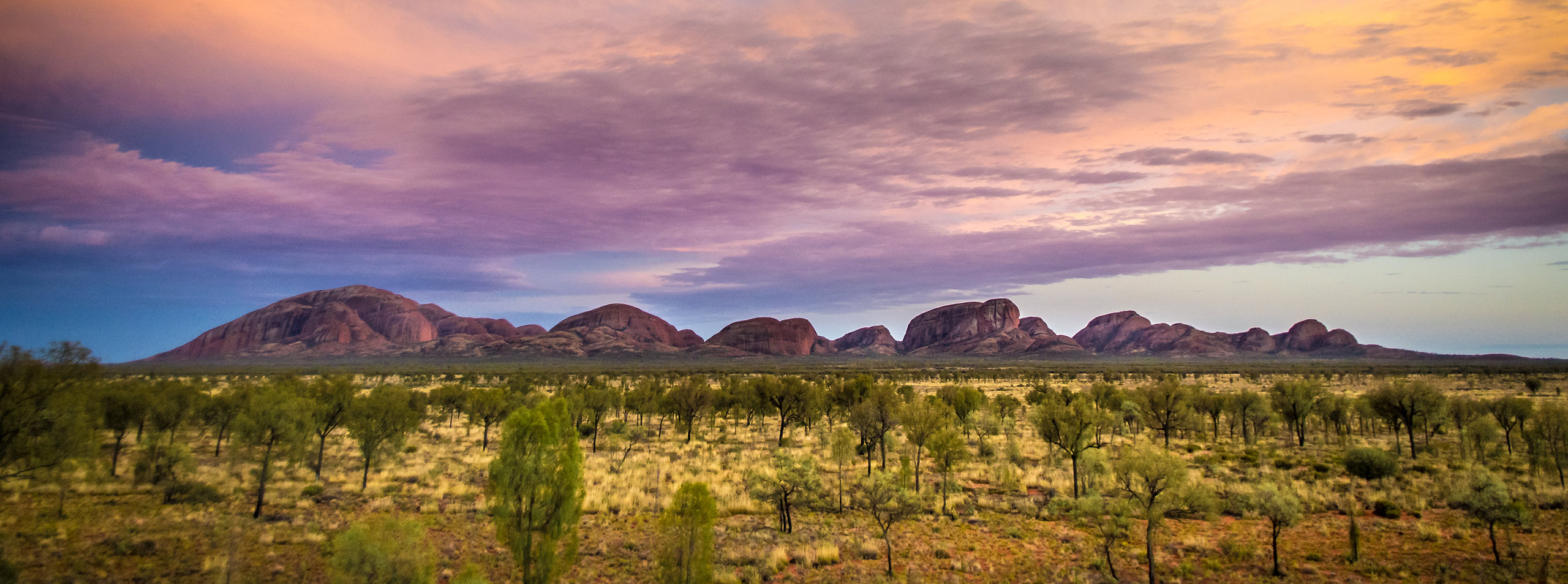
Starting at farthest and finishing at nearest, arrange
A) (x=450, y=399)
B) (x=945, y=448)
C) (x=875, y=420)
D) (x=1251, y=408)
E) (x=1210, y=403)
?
(x=450, y=399) < (x=1210, y=403) < (x=1251, y=408) < (x=875, y=420) < (x=945, y=448)

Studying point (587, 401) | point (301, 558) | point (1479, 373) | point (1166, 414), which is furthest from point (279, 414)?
point (1479, 373)

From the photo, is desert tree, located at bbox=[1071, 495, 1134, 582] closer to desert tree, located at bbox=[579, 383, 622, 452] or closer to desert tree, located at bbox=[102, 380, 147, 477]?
desert tree, located at bbox=[579, 383, 622, 452]

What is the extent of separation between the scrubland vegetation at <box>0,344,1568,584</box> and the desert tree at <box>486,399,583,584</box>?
0.20 feet

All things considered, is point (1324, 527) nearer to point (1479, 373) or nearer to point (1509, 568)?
point (1509, 568)

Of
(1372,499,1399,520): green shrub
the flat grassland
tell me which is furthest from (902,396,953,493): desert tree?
(1372,499,1399,520): green shrub

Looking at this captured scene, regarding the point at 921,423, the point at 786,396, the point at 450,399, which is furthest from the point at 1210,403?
A: the point at 450,399

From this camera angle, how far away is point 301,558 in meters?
19.1

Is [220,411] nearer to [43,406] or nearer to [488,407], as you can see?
[488,407]

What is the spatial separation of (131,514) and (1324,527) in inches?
1799

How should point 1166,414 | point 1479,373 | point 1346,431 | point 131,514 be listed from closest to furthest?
point 131,514, point 1166,414, point 1346,431, point 1479,373

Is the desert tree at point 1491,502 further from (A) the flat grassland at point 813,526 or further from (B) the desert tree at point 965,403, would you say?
(B) the desert tree at point 965,403

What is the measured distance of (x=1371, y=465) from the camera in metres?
31.1

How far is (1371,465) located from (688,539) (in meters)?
36.4

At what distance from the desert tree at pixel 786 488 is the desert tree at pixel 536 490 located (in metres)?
10.6
